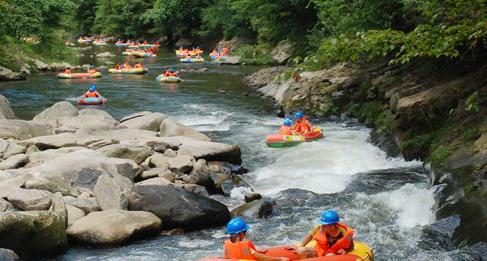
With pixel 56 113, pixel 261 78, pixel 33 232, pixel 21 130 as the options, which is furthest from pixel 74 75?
pixel 33 232

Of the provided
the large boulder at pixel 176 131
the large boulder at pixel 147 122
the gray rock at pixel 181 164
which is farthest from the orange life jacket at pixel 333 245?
the large boulder at pixel 147 122

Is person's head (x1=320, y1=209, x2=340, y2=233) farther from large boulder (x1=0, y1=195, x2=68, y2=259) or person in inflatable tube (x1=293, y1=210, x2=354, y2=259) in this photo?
large boulder (x1=0, y1=195, x2=68, y2=259)

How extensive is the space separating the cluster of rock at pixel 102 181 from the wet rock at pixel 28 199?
15 millimetres

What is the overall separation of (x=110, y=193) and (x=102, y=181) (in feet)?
1.03

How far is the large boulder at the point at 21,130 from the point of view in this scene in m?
14.0

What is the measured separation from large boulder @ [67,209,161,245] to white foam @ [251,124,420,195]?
10.9ft

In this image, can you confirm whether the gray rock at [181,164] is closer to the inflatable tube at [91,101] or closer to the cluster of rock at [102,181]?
the cluster of rock at [102,181]

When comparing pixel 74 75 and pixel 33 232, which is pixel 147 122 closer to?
pixel 33 232

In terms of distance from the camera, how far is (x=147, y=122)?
1641 centimetres

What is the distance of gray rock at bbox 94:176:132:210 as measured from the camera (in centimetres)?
977

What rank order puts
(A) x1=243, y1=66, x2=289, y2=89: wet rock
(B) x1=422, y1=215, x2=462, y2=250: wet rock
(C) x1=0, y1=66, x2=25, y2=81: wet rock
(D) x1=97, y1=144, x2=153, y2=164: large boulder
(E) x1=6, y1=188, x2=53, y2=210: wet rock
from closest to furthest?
(B) x1=422, y1=215, x2=462, y2=250: wet rock
(E) x1=6, y1=188, x2=53, y2=210: wet rock
(D) x1=97, y1=144, x2=153, y2=164: large boulder
(A) x1=243, y1=66, x2=289, y2=89: wet rock
(C) x1=0, y1=66, x2=25, y2=81: wet rock

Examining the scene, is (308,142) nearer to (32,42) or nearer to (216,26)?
(32,42)

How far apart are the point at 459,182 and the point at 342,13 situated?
9.62m

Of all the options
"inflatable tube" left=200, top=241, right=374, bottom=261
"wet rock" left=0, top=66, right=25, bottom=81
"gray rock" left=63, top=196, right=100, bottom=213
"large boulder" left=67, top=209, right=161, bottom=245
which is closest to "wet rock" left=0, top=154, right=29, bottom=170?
"gray rock" left=63, top=196, right=100, bottom=213
